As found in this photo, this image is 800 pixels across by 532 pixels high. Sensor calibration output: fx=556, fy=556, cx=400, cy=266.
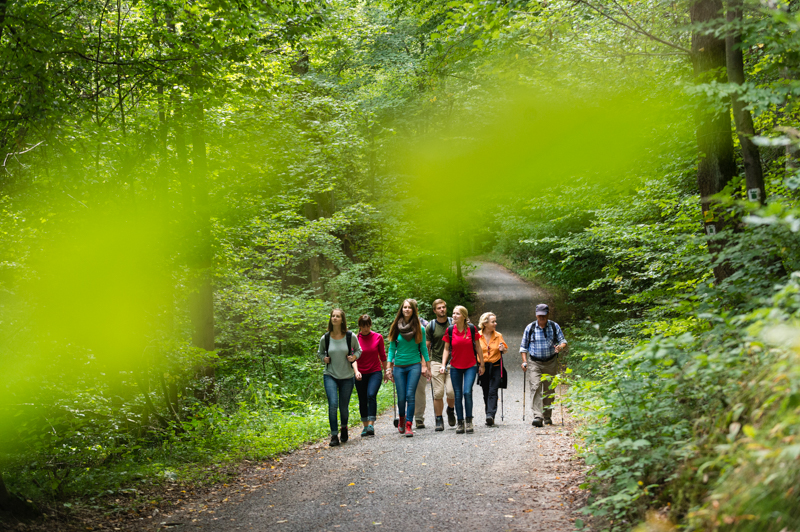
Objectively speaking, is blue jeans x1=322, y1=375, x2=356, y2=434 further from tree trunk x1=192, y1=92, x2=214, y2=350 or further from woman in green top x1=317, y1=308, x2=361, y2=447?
tree trunk x1=192, y1=92, x2=214, y2=350

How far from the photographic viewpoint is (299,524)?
4.98 m

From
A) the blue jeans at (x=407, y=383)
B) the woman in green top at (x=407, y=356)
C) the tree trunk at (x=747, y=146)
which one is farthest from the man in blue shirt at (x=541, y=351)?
the tree trunk at (x=747, y=146)

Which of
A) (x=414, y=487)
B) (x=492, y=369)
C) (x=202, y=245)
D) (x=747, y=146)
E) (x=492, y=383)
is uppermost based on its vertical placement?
(x=747, y=146)

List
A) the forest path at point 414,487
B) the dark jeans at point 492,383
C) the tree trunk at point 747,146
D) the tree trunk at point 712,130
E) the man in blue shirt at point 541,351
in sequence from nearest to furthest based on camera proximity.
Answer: the forest path at point 414,487 < the tree trunk at point 747,146 < the tree trunk at point 712,130 < the man in blue shirt at point 541,351 < the dark jeans at point 492,383

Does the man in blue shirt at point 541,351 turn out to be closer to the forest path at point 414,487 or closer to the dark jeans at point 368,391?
the forest path at point 414,487

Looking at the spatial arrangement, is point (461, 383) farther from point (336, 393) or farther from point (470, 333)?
point (336, 393)

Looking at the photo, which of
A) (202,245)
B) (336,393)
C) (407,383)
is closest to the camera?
(336,393)

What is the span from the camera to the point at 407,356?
888cm

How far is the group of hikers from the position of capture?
8.55 meters

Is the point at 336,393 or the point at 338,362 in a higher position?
the point at 338,362

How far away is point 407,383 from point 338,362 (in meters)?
1.22

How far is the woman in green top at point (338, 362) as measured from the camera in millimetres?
8477

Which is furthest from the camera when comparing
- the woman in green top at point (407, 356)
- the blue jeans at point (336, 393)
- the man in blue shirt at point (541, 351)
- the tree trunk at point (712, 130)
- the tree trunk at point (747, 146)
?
the man in blue shirt at point (541, 351)

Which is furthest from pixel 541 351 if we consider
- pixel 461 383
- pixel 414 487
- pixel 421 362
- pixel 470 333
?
pixel 414 487
